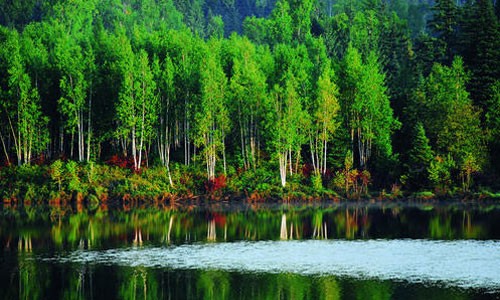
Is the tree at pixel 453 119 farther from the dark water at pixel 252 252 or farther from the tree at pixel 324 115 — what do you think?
the tree at pixel 324 115

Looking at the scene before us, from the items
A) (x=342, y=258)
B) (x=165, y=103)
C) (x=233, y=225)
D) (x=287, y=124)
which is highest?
(x=165, y=103)

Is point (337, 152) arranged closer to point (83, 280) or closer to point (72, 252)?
point (72, 252)

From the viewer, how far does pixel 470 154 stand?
87250 mm

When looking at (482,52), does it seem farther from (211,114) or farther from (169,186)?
(169,186)

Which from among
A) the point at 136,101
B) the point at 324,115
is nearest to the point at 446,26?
the point at 324,115

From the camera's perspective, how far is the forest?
87.1 metres

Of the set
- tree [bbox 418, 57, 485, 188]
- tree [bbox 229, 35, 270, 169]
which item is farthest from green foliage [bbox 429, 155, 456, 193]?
tree [bbox 229, 35, 270, 169]

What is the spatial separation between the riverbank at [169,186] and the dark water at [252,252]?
2.96 m

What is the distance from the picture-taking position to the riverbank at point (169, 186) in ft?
272

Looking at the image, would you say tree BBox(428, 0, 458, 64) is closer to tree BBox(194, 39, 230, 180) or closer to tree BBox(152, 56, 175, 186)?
tree BBox(194, 39, 230, 180)

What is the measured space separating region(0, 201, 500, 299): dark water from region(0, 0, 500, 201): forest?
5.68m

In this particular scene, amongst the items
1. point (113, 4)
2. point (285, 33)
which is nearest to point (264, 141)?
point (285, 33)

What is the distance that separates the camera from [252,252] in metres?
55.5

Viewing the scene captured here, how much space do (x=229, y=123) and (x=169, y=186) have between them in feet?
36.3
